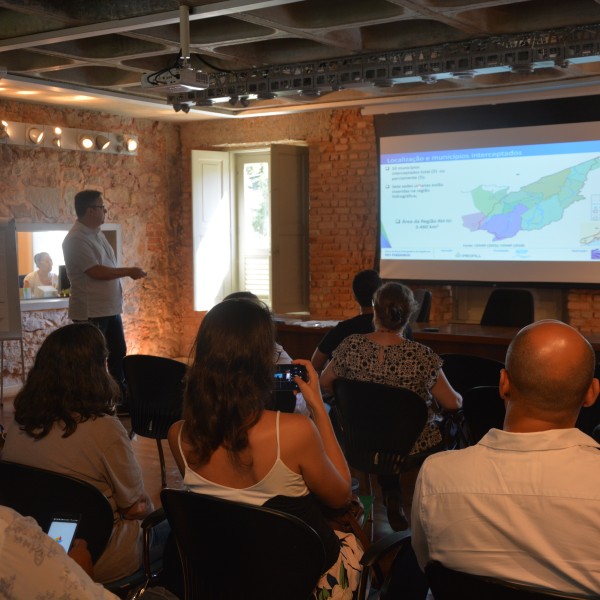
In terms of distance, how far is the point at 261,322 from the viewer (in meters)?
2.29

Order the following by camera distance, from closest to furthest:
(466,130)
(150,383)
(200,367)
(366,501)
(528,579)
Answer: (528,579) < (200,367) < (366,501) < (150,383) < (466,130)

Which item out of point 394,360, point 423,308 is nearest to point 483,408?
point 394,360

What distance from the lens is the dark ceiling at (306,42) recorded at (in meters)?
5.43

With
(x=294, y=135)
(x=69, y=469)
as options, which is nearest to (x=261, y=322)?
(x=69, y=469)

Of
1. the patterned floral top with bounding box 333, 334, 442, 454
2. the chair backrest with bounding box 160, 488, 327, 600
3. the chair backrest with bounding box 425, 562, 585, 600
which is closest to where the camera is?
the chair backrest with bounding box 425, 562, 585, 600

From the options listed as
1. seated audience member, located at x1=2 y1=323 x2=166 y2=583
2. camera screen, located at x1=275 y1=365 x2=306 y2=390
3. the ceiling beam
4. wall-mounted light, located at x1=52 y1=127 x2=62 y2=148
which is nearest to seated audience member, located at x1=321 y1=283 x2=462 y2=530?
camera screen, located at x1=275 y1=365 x2=306 y2=390

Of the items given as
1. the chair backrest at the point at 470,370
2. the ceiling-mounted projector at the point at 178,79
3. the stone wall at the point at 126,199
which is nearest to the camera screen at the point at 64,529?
the chair backrest at the point at 470,370

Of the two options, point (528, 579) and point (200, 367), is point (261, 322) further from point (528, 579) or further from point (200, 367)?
point (528, 579)

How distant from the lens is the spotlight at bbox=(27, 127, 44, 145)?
8.15 metres

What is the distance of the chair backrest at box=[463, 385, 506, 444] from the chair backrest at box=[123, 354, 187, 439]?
1.51m

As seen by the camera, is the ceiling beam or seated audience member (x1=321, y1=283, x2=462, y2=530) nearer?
seated audience member (x1=321, y1=283, x2=462, y2=530)

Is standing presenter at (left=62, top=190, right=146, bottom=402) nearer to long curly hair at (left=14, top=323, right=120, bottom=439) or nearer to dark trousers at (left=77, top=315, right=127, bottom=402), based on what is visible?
dark trousers at (left=77, top=315, right=127, bottom=402)

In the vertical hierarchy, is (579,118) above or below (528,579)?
above

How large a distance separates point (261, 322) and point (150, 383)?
2.29 m
